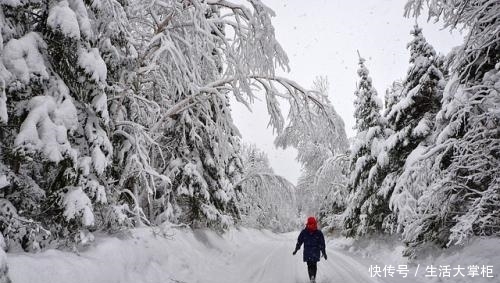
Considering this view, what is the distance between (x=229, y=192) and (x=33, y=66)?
12930 millimetres

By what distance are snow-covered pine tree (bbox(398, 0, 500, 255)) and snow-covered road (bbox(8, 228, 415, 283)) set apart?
8.54 ft

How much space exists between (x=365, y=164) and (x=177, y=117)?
10.6 metres

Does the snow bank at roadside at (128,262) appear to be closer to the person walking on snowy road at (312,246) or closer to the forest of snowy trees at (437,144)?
the person walking on snowy road at (312,246)

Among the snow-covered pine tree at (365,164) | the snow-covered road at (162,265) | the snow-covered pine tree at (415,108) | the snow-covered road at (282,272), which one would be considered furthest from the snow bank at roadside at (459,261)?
the snow-covered pine tree at (365,164)

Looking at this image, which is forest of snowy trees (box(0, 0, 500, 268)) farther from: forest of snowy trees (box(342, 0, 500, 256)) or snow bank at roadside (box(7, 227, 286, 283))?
snow bank at roadside (box(7, 227, 286, 283))

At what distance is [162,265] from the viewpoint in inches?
354

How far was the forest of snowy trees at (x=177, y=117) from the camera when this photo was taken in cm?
544

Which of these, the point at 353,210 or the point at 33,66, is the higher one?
the point at 33,66

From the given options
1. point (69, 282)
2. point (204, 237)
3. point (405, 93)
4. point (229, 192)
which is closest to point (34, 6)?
point (69, 282)

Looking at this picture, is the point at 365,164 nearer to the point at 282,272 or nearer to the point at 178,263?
the point at 282,272

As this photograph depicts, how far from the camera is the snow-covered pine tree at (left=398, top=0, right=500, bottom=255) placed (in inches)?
285

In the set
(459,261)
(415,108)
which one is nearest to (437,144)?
(459,261)

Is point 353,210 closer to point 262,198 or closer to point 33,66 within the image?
point 262,198

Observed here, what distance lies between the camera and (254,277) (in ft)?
33.4
